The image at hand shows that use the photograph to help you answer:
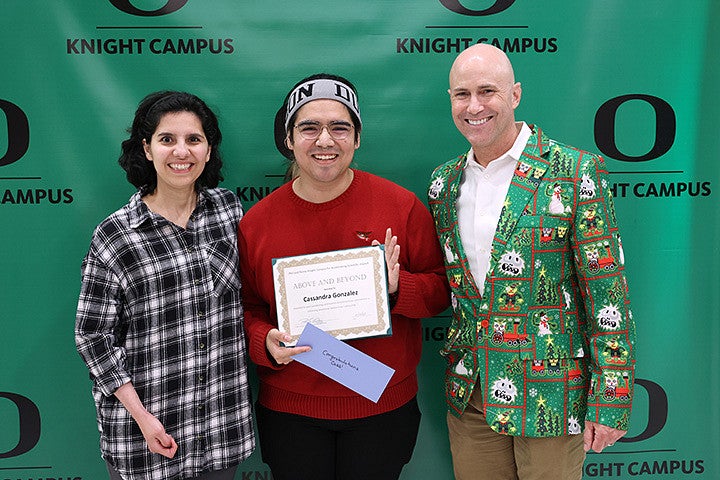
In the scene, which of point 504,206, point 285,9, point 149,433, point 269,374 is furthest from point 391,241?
point 285,9

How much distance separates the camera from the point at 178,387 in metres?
1.73

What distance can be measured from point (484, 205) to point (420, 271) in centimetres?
30

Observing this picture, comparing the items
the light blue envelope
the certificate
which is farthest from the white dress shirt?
the light blue envelope

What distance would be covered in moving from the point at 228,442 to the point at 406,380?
1.88 feet

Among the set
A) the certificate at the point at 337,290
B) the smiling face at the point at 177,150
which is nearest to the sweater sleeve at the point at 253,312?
the certificate at the point at 337,290

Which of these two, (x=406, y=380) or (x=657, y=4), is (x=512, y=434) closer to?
(x=406, y=380)

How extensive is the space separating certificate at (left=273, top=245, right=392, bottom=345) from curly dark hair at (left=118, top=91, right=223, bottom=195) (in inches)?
18.4

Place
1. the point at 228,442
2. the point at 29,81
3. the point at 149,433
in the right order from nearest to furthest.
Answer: the point at 149,433, the point at 228,442, the point at 29,81

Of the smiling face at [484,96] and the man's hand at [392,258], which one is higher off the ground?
the smiling face at [484,96]

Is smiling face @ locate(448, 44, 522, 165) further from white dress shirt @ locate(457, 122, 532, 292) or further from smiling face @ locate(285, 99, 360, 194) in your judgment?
smiling face @ locate(285, 99, 360, 194)

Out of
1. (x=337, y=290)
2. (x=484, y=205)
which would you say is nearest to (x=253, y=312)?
(x=337, y=290)

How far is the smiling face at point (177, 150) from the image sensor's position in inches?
67.5

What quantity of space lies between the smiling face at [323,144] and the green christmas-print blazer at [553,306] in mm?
409

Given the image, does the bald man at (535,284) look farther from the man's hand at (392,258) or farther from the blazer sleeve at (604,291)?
the man's hand at (392,258)
